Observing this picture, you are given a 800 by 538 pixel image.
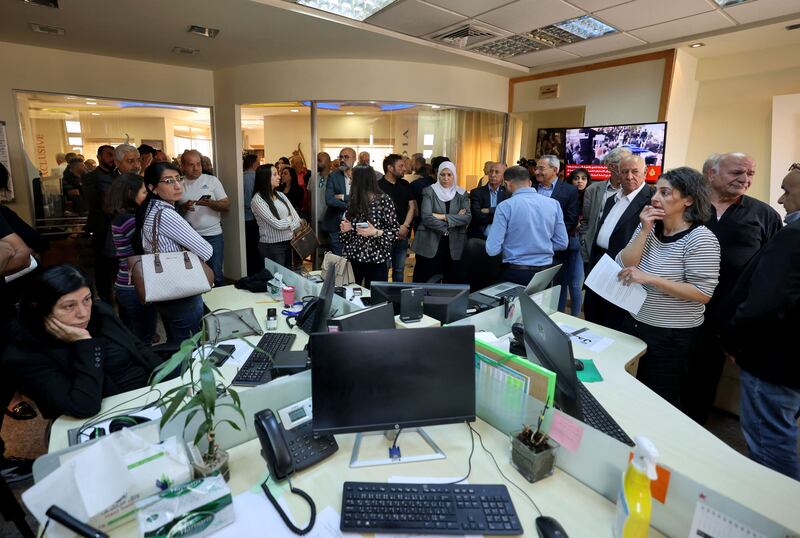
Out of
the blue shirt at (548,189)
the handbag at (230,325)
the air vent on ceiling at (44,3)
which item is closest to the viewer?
the handbag at (230,325)

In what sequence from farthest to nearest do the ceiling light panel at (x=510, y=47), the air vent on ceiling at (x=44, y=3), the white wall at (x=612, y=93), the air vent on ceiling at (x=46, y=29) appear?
the white wall at (x=612, y=93), the ceiling light panel at (x=510, y=47), the air vent on ceiling at (x=46, y=29), the air vent on ceiling at (x=44, y=3)

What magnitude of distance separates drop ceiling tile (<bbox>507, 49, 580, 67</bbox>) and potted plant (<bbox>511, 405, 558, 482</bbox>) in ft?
14.8

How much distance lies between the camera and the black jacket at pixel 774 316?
1.53 metres

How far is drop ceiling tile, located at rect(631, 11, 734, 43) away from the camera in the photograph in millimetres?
3525

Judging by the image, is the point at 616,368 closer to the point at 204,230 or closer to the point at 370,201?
the point at 370,201

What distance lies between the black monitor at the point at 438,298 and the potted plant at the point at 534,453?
1.00 metres

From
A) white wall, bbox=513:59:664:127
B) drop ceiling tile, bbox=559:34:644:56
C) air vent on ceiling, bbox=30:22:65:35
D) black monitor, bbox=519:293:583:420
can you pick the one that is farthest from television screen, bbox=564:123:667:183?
air vent on ceiling, bbox=30:22:65:35

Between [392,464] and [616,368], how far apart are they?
1240 mm

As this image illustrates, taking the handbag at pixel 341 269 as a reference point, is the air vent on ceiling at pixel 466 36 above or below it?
above

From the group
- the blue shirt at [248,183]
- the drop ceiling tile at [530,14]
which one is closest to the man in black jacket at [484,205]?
the drop ceiling tile at [530,14]

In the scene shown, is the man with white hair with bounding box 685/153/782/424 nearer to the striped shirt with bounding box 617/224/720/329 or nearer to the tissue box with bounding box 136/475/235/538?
the striped shirt with bounding box 617/224/720/329

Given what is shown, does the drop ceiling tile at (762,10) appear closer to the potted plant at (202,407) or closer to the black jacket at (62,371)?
the potted plant at (202,407)

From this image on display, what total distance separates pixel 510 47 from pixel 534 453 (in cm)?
445

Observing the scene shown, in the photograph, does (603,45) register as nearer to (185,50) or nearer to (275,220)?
(275,220)
